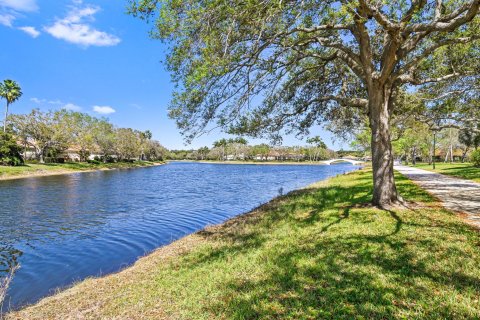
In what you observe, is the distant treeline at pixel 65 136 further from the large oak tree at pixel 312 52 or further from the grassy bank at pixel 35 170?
the large oak tree at pixel 312 52

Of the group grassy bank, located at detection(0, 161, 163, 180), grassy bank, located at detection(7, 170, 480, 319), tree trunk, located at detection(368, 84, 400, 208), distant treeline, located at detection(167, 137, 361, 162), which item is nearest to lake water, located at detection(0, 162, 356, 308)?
grassy bank, located at detection(7, 170, 480, 319)

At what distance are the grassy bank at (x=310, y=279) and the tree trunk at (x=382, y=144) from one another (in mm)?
1798

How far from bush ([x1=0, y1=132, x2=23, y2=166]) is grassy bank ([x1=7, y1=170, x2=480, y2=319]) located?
177 feet

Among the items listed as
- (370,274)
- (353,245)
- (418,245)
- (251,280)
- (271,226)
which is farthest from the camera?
(271,226)

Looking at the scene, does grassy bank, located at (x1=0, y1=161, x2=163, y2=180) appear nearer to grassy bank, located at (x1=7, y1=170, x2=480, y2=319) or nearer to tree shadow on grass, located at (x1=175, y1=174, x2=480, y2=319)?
grassy bank, located at (x1=7, y1=170, x2=480, y2=319)

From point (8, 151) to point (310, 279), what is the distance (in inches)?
2335

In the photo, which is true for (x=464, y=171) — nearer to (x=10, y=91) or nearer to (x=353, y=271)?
(x=353, y=271)

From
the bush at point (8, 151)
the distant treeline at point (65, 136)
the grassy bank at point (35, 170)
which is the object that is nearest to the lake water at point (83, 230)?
the grassy bank at point (35, 170)

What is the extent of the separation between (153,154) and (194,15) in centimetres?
12896

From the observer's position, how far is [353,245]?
23.1 ft

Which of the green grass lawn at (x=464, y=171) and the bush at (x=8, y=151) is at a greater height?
the bush at (x=8, y=151)

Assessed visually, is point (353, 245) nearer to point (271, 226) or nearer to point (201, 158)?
point (271, 226)

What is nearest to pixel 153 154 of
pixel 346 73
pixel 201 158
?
pixel 201 158

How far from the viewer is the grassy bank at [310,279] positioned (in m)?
4.35
